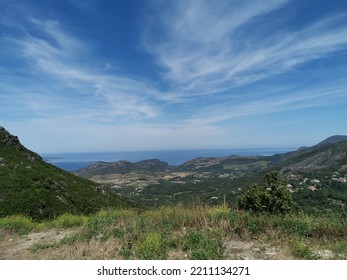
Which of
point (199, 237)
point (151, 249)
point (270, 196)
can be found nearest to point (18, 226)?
point (151, 249)

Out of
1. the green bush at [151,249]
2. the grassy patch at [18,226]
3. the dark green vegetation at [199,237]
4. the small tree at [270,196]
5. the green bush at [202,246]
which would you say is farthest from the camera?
the small tree at [270,196]

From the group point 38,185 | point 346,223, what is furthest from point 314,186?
point 346,223

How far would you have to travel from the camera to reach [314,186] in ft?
417

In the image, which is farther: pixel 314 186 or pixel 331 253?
pixel 314 186

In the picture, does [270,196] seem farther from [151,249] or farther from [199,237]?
[151,249]

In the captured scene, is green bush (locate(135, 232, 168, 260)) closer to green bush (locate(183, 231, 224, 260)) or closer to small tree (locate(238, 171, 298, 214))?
green bush (locate(183, 231, 224, 260))

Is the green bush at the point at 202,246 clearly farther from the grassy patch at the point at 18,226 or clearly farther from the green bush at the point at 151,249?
the grassy patch at the point at 18,226

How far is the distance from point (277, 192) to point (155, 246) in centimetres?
1011

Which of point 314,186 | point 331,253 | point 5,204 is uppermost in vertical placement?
point 331,253

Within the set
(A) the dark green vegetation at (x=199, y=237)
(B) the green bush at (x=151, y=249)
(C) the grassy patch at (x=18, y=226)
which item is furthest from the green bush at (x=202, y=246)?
(C) the grassy patch at (x=18, y=226)

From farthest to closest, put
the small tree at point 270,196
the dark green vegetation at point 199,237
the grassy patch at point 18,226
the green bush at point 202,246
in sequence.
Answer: the small tree at point 270,196, the grassy patch at point 18,226, the dark green vegetation at point 199,237, the green bush at point 202,246

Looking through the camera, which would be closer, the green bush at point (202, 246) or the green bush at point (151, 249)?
the green bush at point (202, 246)

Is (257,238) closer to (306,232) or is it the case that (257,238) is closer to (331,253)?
(306,232)

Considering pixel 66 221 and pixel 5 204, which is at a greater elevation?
pixel 66 221
